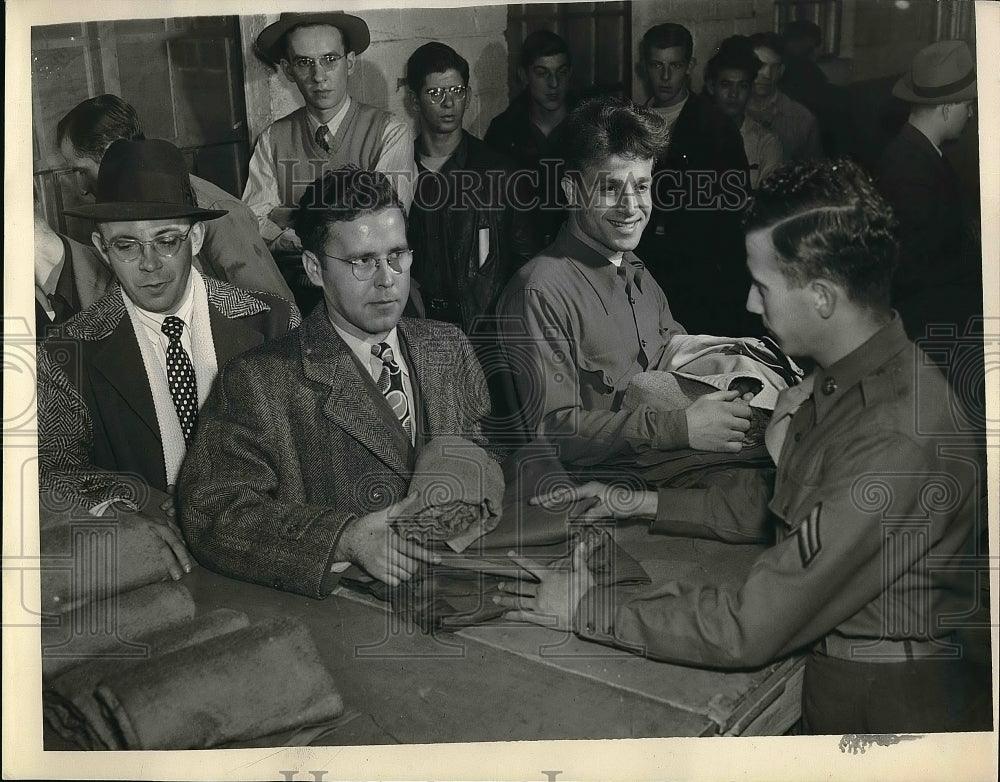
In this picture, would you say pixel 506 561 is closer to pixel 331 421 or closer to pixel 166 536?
pixel 331 421

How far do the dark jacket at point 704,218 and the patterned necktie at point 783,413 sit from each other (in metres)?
0.26

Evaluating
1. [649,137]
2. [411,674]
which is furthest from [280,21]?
[411,674]

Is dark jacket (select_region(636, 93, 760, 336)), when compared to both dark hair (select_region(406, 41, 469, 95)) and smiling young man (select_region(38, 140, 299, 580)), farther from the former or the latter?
smiling young man (select_region(38, 140, 299, 580))

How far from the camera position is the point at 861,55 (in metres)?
3.83

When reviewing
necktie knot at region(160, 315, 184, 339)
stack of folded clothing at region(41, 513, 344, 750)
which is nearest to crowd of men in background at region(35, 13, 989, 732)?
necktie knot at region(160, 315, 184, 339)

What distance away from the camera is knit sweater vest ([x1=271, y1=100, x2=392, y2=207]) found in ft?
12.5

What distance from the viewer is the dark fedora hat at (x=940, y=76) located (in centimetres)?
385

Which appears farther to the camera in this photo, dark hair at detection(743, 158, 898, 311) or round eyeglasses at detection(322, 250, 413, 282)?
round eyeglasses at detection(322, 250, 413, 282)

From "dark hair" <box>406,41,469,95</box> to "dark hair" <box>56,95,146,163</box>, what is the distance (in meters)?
1.03

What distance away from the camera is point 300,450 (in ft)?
12.5

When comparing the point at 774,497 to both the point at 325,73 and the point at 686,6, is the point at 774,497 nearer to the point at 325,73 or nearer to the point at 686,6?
the point at 686,6

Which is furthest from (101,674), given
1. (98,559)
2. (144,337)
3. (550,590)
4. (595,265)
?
(595,265)

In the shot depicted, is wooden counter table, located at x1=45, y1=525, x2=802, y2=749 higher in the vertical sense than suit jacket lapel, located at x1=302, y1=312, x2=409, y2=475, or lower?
lower

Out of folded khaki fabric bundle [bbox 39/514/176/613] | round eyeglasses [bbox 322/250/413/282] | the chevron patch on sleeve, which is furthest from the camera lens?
folded khaki fabric bundle [bbox 39/514/176/613]
